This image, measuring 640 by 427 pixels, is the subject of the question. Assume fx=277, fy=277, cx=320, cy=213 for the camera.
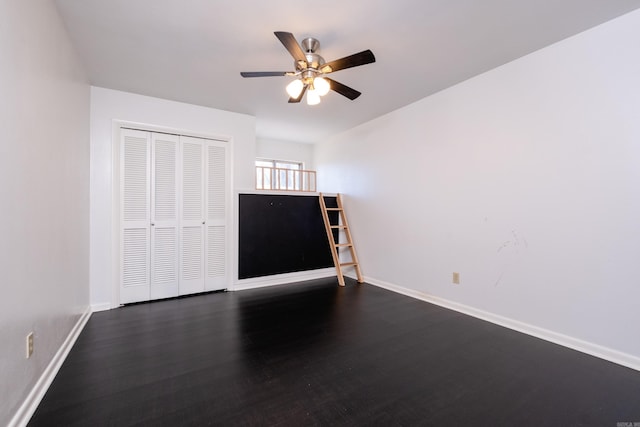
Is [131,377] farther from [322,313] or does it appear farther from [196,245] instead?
[196,245]

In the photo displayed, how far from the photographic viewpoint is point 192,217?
11.9 feet

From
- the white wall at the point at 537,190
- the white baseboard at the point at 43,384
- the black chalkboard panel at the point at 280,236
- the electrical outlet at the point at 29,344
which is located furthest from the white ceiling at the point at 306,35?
the white baseboard at the point at 43,384

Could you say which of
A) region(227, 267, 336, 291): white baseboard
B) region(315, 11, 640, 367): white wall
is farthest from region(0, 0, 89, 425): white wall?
region(315, 11, 640, 367): white wall

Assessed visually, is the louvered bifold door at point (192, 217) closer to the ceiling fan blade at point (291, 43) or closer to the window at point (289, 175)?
the window at point (289, 175)

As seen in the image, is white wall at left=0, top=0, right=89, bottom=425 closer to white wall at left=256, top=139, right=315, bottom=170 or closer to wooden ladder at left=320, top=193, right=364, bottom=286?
wooden ladder at left=320, top=193, right=364, bottom=286

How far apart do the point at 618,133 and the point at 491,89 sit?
109 cm

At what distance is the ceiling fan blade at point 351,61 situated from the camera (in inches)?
75.7

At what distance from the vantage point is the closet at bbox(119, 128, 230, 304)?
3266 mm

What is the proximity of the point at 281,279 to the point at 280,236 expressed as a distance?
648 mm

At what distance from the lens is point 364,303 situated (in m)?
3.30

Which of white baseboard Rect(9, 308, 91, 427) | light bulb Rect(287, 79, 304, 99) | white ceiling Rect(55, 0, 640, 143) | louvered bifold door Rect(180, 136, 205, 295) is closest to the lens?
white baseboard Rect(9, 308, 91, 427)

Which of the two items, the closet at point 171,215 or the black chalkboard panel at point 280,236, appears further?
the black chalkboard panel at point 280,236

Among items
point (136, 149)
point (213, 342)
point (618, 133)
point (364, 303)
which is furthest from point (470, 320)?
point (136, 149)

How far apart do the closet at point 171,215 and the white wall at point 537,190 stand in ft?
8.19
